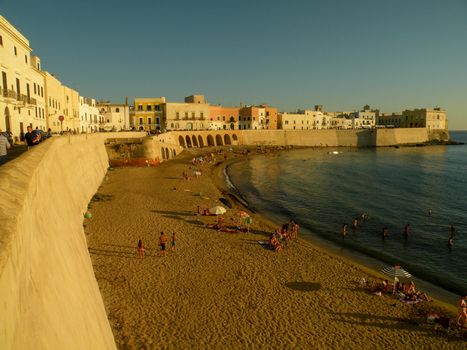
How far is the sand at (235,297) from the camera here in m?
11.6

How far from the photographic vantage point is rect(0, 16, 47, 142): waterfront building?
23062 mm

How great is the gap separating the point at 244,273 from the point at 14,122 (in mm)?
19733

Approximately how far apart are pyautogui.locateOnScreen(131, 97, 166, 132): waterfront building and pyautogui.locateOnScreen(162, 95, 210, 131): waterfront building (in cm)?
136

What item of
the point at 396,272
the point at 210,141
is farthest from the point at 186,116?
the point at 396,272

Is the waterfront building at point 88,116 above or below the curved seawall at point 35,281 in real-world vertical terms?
above

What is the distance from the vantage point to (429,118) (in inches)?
4540

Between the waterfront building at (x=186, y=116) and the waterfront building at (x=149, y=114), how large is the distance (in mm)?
1359

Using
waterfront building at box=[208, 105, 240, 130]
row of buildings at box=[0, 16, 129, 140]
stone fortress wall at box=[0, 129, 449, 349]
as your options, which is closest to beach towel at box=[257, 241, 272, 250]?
stone fortress wall at box=[0, 129, 449, 349]

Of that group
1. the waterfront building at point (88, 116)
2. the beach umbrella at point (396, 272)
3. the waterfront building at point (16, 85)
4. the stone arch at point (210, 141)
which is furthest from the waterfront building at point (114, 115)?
the beach umbrella at point (396, 272)

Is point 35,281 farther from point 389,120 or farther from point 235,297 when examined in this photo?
point 389,120

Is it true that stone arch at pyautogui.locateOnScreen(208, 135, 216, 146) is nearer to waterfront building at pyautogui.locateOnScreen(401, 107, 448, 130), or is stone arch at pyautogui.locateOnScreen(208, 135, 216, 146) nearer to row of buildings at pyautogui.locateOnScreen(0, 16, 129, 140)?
row of buildings at pyautogui.locateOnScreen(0, 16, 129, 140)

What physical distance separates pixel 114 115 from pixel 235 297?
6481 centimetres

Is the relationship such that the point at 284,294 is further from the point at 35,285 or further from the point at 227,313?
the point at 35,285

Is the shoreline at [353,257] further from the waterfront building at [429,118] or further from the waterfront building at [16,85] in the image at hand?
the waterfront building at [429,118]
